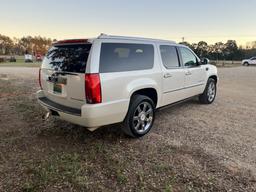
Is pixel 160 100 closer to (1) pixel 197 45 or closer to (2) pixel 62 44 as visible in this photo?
(2) pixel 62 44

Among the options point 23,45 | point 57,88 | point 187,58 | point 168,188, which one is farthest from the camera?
point 23,45

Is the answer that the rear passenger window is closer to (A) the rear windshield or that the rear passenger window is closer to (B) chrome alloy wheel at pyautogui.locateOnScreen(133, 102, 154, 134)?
(A) the rear windshield

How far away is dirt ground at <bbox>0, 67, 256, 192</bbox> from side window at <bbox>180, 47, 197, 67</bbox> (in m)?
1.35

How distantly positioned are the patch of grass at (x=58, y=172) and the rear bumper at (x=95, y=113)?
551 millimetres

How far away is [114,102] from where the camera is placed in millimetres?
3188

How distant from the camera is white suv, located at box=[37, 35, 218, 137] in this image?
118 inches

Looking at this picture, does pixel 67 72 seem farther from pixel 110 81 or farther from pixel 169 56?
pixel 169 56

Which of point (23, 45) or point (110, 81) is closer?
point (110, 81)

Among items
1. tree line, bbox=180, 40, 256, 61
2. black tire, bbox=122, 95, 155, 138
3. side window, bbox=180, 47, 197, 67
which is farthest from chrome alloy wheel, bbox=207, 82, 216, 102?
tree line, bbox=180, 40, 256, 61

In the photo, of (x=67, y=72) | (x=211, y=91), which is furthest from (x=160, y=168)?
(x=211, y=91)

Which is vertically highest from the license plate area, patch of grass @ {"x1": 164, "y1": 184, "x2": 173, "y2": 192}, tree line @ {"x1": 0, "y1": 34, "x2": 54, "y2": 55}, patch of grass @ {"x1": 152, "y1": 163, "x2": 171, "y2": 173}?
tree line @ {"x1": 0, "y1": 34, "x2": 54, "y2": 55}

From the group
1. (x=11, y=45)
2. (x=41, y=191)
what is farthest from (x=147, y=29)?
(x=11, y=45)

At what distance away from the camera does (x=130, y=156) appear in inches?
123

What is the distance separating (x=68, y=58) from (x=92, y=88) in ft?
2.58
